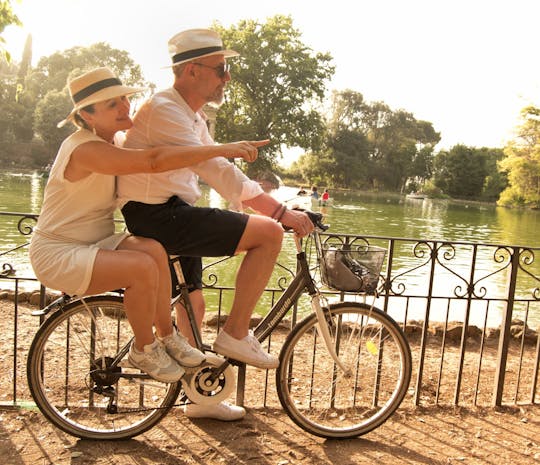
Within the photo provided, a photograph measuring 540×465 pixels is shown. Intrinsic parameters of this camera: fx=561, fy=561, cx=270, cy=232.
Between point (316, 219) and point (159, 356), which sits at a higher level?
point (316, 219)

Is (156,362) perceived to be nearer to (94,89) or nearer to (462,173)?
(94,89)

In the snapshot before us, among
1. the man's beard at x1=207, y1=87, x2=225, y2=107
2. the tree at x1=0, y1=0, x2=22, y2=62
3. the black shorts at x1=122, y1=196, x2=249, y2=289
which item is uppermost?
the tree at x1=0, y1=0, x2=22, y2=62

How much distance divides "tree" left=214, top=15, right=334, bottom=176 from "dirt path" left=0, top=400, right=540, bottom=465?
1707 inches

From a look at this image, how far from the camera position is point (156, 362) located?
110 inches

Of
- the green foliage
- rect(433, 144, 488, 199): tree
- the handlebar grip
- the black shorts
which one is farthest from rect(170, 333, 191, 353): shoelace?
rect(433, 144, 488, 199): tree

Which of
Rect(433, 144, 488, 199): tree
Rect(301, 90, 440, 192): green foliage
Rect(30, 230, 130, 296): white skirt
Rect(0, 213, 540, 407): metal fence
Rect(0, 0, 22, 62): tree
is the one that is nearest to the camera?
Rect(30, 230, 130, 296): white skirt

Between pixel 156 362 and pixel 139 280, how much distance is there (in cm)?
45

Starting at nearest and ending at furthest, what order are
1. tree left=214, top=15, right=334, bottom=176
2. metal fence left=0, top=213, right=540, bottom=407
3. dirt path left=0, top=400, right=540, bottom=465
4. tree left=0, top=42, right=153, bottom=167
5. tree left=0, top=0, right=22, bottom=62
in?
dirt path left=0, top=400, right=540, bottom=465, metal fence left=0, top=213, right=540, bottom=407, tree left=0, top=0, right=22, bottom=62, tree left=214, top=15, right=334, bottom=176, tree left=0, top=42, right=153, bottom=167

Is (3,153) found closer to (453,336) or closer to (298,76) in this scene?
(298,76)

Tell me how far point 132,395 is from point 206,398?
54.2 inches

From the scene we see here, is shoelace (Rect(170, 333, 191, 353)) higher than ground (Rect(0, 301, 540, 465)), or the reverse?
shoelace (Rect(170, 333, 191, 353))

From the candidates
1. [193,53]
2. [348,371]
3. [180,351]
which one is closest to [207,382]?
[180,351]

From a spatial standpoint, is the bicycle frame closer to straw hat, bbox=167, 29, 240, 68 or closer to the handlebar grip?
→ the handlebar grip

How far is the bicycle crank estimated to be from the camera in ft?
9.74
